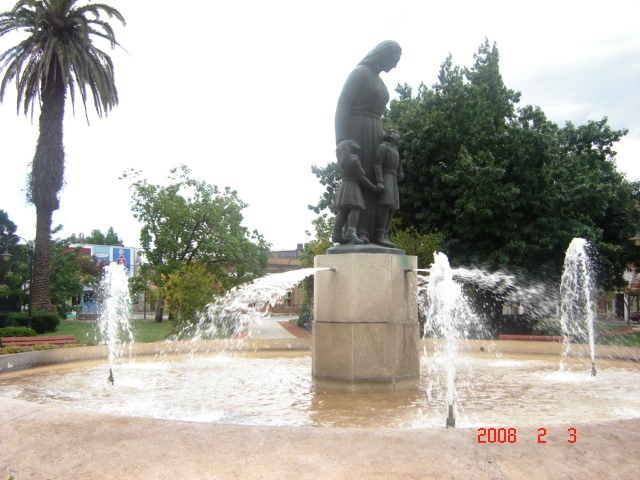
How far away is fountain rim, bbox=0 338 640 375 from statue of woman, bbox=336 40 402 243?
495 cm

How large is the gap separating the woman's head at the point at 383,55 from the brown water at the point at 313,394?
4.27 metres

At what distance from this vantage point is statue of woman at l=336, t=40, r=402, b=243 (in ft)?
26.0

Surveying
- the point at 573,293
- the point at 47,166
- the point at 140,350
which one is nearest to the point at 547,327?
the point at 573,293

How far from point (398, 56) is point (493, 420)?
4.91 meters

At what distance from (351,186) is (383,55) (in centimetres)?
181

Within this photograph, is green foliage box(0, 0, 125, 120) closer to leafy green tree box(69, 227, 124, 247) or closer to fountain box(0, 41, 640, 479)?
fountain box(0, 41, 640, 479)

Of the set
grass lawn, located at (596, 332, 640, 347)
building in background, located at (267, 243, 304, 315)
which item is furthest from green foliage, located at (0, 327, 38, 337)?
building in background, located at (267, 243, 304, 315)

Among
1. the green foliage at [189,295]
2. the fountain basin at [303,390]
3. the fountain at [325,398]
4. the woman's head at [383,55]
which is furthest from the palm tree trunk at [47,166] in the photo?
the woman's head at [383,55]

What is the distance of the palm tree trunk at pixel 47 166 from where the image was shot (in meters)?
22.7

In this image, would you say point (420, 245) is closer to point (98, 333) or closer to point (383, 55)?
point (383, 55)

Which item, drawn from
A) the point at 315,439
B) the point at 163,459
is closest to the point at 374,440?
the point at 315,439

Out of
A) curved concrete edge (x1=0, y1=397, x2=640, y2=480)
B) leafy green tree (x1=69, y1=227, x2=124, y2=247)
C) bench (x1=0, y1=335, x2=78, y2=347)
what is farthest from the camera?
leafy green tree (x1=69, y1=227, x2=124, y2=247)

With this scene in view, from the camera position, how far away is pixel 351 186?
791 cm

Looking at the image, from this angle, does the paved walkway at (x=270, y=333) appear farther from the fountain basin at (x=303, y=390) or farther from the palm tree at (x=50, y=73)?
the palm tree at (x=50, y=73)
